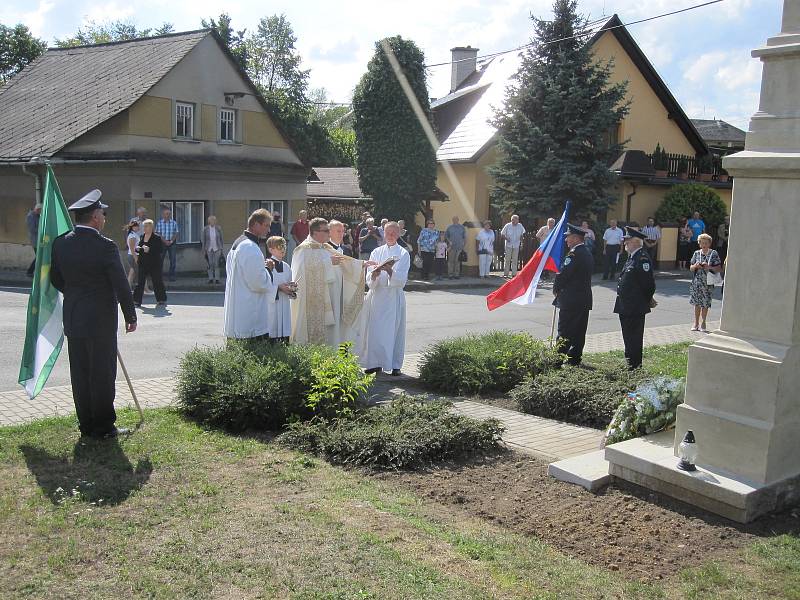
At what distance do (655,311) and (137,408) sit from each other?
13587mm

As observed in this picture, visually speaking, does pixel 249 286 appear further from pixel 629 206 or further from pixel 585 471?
pixel 629 206

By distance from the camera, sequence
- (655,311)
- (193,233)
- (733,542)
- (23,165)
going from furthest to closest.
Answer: (193,233)
(23,165)
(655,311)
(733,542)

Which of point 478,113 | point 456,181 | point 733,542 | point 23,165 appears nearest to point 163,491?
point 733,542

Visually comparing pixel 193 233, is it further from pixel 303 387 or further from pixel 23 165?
pixel 303 387

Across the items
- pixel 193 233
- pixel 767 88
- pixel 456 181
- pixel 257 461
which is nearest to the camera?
pixel 767 88

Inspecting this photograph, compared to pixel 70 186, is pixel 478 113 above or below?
above

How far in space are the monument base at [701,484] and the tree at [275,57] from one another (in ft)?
227

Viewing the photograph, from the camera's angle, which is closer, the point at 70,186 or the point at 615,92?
the point at 70,186

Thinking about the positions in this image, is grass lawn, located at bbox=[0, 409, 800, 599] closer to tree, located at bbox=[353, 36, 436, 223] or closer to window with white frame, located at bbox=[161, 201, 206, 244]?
window with white frame, located at bbox=[161, 201, 206, 244]

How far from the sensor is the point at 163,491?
5.59 meters

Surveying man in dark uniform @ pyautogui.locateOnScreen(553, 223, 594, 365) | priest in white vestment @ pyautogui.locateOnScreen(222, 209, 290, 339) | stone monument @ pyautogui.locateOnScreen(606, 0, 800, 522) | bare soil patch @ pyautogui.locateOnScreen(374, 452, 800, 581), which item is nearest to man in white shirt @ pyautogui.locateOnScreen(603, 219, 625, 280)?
man in dark uniform @ pyautogui.locateOnScreen(553, 223, 594, 365)

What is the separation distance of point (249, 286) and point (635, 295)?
4703mm

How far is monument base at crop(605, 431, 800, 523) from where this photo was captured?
17.2 ft

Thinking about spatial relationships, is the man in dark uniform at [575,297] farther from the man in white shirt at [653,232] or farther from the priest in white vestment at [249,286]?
the man in white shirt at [653,232]
